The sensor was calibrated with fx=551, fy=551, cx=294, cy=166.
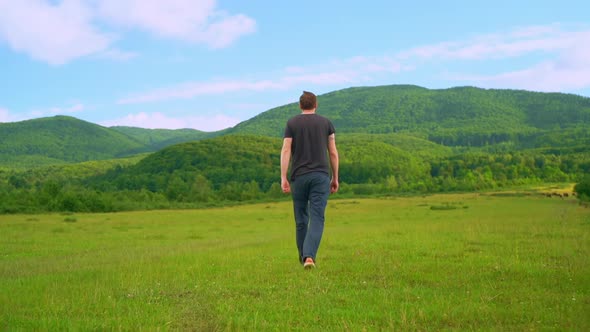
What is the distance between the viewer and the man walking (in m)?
9.58

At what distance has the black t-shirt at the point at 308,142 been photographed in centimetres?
967

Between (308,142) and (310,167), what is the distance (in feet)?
1.49

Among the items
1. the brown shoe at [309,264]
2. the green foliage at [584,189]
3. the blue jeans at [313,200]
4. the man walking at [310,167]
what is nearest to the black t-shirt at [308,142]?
the man walking at [310,167]

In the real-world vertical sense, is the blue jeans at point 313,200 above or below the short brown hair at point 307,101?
below

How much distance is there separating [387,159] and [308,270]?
179490 millimetres

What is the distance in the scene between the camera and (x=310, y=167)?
961cm

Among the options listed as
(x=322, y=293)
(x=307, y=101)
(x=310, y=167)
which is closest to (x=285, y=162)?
(x=310, y=167)

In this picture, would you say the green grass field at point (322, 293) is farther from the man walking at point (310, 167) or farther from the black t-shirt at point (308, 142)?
the black t-shirt at point (308, 142)

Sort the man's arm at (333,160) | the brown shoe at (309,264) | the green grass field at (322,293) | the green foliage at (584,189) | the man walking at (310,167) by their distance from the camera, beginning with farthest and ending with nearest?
the green foliage at (584,189), the man's arm at (333,160), the man walking at (310,167), the brown shoe at (309,264), the green grass field at (322,293)

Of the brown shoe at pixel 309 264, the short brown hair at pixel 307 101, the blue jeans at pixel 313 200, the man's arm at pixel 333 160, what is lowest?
the brown shoe at pixel 309 264

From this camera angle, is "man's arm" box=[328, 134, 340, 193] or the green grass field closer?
the green grass field

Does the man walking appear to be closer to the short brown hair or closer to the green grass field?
the short brown hair

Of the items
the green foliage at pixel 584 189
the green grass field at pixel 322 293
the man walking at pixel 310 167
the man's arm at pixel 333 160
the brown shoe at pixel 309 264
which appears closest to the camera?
the green grass field at pixel 322 293

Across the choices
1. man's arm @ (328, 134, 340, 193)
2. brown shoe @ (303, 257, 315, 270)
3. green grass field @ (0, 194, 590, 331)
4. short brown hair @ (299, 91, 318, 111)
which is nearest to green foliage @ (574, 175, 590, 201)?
green grass field @ (0, 194, 590, 331)
